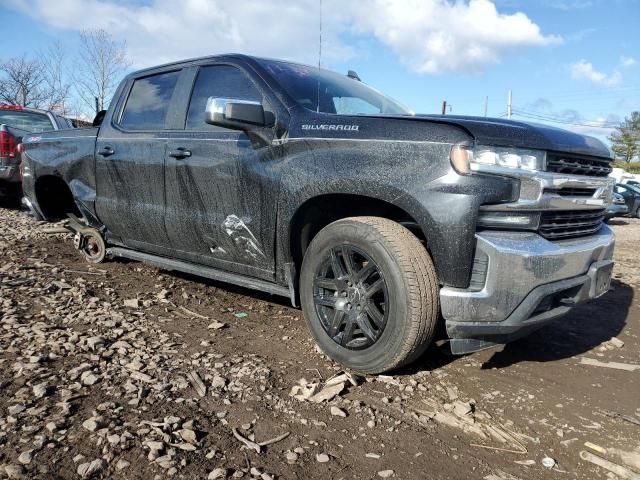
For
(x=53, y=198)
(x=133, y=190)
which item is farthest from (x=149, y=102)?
(x=53, y=198)

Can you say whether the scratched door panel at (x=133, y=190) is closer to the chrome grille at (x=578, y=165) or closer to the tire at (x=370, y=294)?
the tire at (x=370, y=294)

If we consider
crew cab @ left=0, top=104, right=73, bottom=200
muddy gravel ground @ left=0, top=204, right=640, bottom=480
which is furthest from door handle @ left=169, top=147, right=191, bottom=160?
crew cab @ left=0, top=104, right=73, bottom=200

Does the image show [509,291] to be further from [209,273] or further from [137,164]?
[137,164]

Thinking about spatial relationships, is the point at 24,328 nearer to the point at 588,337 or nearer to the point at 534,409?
the point at 534,409

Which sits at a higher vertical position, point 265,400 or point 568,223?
point 568,223

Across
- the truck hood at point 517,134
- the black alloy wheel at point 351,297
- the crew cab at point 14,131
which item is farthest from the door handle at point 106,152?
the crew cab at point 14,131

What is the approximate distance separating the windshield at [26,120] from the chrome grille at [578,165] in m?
9.12

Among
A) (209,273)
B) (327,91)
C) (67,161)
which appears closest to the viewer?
(327,91)

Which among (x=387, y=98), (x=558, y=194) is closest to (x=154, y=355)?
(x=558, y=194)

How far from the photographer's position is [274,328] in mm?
3568

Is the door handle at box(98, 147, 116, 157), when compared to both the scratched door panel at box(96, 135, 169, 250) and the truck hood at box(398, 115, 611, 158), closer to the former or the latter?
the scratched door panel at box(96, 135, 169, 250)

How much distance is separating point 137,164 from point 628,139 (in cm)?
7715

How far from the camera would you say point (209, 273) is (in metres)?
3.69

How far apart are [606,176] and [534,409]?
151 cm
